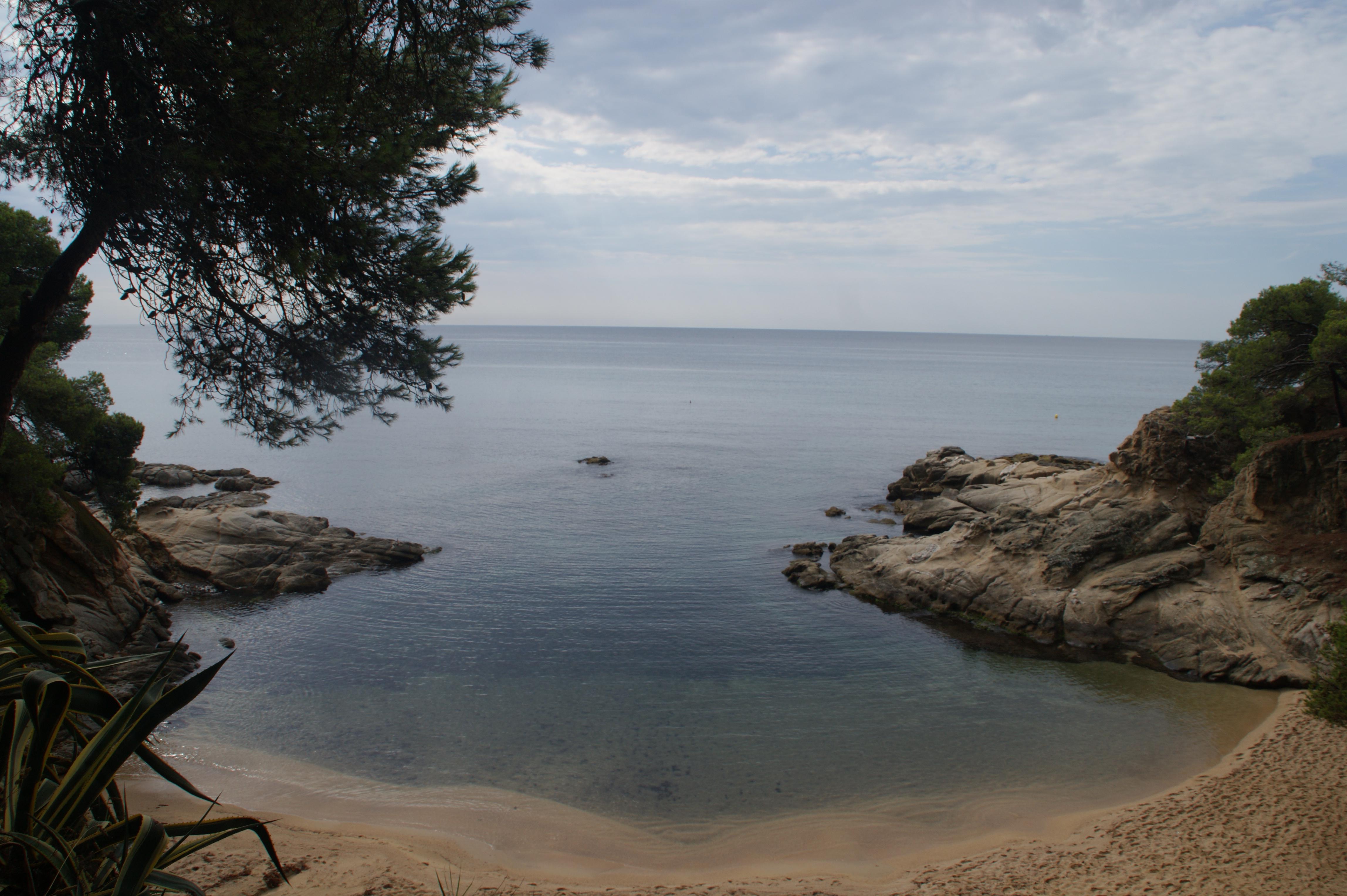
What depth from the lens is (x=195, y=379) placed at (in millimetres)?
10117

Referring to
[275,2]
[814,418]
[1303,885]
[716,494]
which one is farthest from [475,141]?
[814,418]

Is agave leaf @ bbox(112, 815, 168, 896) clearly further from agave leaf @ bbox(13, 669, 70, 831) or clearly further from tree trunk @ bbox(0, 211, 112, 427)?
tree trunk @ bbox(0, 211, 112, 427)

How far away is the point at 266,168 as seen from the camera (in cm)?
815

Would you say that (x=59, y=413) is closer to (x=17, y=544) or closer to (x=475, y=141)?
(x=17, y=544)

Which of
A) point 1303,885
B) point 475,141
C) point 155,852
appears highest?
point 475,141

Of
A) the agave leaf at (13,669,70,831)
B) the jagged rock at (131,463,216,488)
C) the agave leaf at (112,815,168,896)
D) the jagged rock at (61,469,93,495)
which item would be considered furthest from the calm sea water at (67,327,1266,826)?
the agave leaf at (13,669,70,831)

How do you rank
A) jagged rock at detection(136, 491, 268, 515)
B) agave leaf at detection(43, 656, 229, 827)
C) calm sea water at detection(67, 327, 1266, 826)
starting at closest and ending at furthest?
agave leaf at detection(43, 656, 229, 827)
calm sea water at detection(67, 327, 1266, 826)
jagged rock at detection(136, 491, 268, 515)

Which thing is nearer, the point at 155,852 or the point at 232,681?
the point at 155,852

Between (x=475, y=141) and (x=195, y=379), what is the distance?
4989mm

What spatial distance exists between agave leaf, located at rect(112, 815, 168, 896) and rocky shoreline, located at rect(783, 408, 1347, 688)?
17.3 meters

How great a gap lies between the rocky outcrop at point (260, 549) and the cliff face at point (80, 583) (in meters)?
3.33

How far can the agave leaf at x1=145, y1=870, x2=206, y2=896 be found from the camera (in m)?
4.07

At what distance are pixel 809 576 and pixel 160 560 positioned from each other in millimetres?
19970

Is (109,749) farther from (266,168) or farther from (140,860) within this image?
(266,168)
